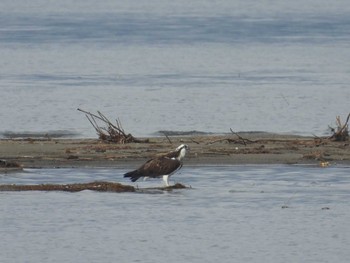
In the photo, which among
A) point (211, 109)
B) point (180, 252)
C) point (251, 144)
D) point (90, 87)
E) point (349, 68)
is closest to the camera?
point (180, 252)

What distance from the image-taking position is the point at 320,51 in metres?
47.4

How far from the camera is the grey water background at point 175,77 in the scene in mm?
25453

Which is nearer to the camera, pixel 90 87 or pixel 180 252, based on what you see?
pixel 180 252

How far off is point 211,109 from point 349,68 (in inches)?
474

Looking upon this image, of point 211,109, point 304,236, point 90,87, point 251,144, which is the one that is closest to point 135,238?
point 304,236

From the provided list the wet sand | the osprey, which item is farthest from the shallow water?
the wet sand

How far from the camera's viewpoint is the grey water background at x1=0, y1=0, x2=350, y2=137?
25.5 m

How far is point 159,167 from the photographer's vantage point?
1599 centimetres

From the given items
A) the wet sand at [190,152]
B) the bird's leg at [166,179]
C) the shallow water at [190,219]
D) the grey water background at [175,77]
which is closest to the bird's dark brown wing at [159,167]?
the bird's leg at [166,179]

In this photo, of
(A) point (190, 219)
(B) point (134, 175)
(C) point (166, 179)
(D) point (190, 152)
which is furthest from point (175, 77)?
(A) point (190, 219)

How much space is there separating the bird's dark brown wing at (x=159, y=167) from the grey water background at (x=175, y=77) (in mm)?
6883

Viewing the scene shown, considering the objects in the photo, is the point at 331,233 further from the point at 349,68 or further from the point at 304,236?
the point at 349,68

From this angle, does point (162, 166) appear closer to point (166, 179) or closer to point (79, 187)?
point (166, 179)

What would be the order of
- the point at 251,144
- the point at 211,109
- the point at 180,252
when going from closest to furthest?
the point at 180,252
the point at 251,144
the point at 211,109
